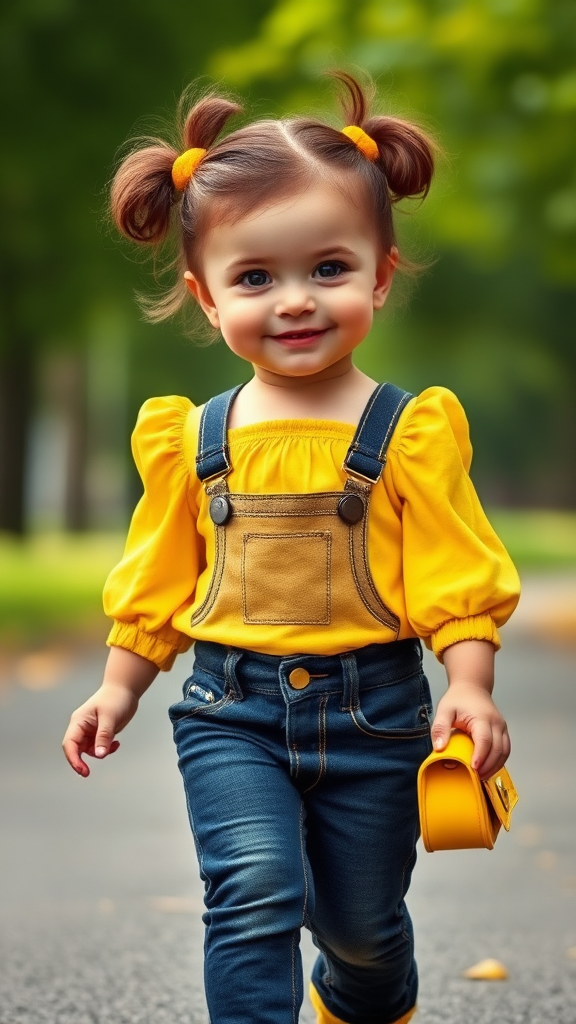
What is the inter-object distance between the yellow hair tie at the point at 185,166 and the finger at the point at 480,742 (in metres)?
1.13

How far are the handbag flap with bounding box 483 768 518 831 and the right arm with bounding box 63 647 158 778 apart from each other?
65 centimetres

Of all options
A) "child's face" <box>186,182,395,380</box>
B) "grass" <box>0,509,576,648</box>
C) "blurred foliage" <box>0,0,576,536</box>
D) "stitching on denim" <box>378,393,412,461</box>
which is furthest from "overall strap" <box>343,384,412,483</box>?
"grass" <box>0,509,576,648</box>

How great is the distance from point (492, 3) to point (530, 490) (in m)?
54.1

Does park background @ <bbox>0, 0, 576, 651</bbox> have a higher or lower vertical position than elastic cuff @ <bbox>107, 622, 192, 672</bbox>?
higher

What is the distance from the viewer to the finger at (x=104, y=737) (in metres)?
3.12

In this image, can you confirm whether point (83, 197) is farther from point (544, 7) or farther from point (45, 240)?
point (544, 7)

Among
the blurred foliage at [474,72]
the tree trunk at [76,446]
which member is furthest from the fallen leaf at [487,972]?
the tree trunk at [76,446]

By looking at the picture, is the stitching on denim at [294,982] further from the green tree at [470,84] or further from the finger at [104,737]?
the green tree at [470,84]

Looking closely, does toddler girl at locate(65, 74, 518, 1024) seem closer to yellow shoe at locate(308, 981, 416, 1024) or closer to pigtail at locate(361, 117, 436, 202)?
pigtail at locate(361, 117, 436, 202)

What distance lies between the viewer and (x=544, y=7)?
34.1 feet

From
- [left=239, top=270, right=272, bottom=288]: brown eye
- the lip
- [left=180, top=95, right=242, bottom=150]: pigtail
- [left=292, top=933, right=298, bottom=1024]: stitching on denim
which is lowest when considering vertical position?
[left=292, top=933, right=298, bottom=1024]: stitching on denim

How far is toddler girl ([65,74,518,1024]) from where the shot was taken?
3.01m

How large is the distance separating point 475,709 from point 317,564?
37 centimetres

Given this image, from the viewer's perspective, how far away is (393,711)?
3.09 m
